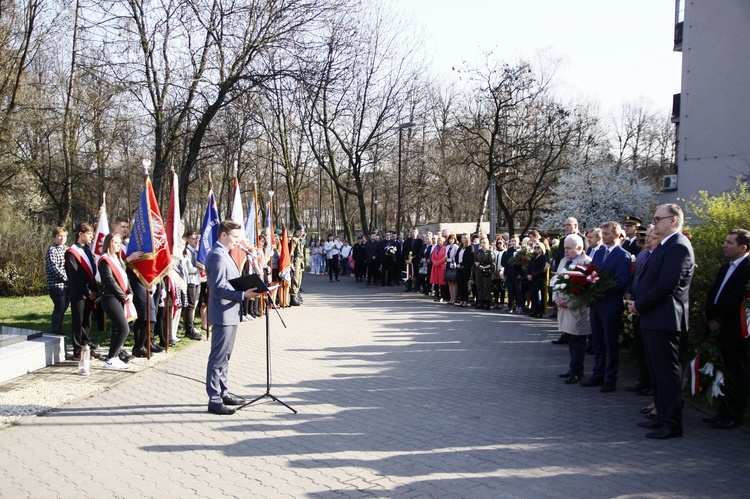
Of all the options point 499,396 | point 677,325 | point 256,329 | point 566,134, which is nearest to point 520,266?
point 256,329

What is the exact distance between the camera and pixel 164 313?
10.5 meters

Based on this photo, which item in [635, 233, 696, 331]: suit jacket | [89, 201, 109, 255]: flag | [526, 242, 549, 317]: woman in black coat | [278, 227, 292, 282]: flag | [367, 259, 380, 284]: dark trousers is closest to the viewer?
[635, 233, 696, 331]: suit jacket

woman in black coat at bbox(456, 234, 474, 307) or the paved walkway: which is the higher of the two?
woman in black coat at bbox(456, 234, 474, 307)

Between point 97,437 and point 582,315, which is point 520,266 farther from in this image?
point 97,437

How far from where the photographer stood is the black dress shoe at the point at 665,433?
5.82 metres

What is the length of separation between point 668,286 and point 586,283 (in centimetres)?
185

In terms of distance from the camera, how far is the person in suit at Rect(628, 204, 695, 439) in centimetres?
578

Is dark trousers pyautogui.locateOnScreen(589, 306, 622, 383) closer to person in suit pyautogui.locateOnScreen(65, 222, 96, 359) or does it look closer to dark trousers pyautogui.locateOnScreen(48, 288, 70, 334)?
person in suit pyautogui.locateOnScreen(65, 222, 96, 359)

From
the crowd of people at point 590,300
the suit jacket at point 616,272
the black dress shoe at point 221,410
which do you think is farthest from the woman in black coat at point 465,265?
the black dress shoe at point 221,410

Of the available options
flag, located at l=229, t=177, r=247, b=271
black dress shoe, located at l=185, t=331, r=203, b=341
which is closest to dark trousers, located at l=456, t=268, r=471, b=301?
flag, located at l=229, t=177, r=247, b=271

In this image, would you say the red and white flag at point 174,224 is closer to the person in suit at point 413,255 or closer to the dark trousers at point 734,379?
the dark trousers at point 734,379

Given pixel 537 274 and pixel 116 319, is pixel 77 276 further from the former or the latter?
pixel 537 274

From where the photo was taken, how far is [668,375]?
5.86 metres

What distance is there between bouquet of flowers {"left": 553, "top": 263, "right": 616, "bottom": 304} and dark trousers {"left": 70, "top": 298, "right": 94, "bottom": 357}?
23.3 ft
